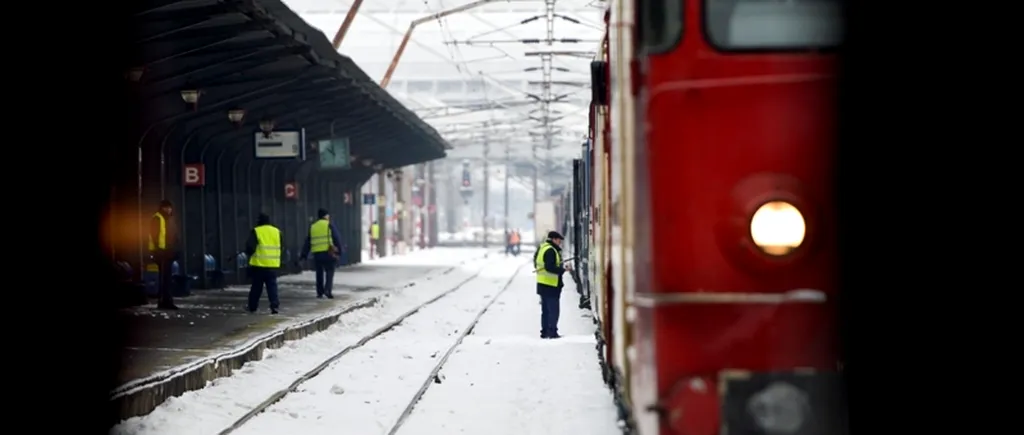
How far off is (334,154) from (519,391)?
16.9 metres

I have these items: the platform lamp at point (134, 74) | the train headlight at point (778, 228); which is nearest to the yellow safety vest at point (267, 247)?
the platform lamp at point (134, 74)

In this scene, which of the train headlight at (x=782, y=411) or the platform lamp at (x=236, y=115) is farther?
the platform lamp at (x=236, y=115)

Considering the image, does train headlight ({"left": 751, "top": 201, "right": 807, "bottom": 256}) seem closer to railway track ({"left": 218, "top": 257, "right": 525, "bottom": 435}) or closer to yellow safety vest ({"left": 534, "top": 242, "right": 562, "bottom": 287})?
railway track ({"left": 218, "top": 257, "right": 525, "bottom": 435})

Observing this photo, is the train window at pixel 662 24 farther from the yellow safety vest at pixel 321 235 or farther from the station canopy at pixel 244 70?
the yellow safety vest at pixel 321 235

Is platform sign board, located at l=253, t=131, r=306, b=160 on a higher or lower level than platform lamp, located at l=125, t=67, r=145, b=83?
lower

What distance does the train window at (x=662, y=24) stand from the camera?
4523mm

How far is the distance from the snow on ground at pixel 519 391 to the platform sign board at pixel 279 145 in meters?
5.80

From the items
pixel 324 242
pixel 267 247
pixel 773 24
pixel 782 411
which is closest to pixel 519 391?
pixel 267 247

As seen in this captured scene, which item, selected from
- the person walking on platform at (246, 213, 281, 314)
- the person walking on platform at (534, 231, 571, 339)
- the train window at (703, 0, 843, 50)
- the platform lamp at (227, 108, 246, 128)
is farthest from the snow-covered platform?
the train window at (703, 0, 843, 50)

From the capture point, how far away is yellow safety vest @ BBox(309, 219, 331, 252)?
76.9 feet

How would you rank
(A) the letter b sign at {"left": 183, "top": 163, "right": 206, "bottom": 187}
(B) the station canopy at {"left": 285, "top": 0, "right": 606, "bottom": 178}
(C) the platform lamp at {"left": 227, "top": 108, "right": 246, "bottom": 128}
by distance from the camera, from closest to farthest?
(C) the platform lamp at {"left": 227, "top": 108, "right": 246, "bottom": 128} → (A) the letter b sign at {"left": 183, "top": 163, "right": 206, "bottom": 187} → (B) the station canopy at {"left": 285, "top": 0, "right": 606, "bottom": 178}

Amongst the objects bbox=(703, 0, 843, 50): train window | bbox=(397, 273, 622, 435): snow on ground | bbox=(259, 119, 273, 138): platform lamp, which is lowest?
bbox=(397, 273, 622, 435): snow on ground

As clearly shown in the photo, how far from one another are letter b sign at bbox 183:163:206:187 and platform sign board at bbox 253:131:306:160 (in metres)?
1.23

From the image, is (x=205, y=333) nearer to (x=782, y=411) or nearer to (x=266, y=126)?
(x=266, y=126)
